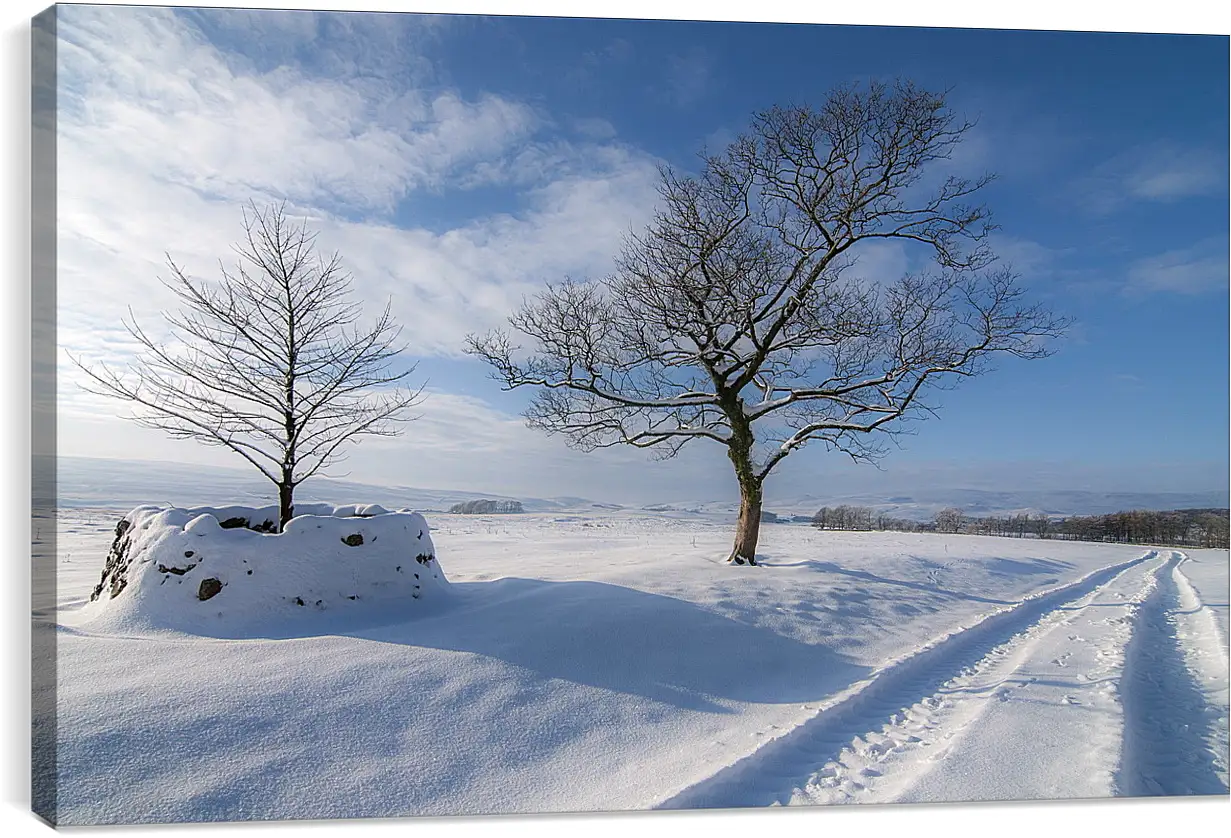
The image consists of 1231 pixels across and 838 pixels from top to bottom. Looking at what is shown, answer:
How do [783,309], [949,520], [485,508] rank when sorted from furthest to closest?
1. [783,309]
2. [485,508]
3. [949,520]

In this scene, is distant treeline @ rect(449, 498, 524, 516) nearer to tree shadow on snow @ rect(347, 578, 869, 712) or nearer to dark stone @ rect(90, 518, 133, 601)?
tree shadow on snow @ rect(347, 578, 869, 712)

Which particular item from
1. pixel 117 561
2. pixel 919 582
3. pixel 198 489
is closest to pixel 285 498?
pixel 198 489

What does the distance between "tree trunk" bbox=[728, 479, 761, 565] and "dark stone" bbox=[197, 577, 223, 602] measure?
5.04 metres

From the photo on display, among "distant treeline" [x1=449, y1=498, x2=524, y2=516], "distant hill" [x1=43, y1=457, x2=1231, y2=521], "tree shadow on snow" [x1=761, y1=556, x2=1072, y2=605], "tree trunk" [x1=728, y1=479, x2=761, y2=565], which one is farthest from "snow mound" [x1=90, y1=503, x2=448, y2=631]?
Answer: "tree shadow on snow" [x1=761, y1=556, x2=1072, y2=605]

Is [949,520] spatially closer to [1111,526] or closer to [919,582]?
[1111,526]

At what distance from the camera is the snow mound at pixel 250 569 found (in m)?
4.58

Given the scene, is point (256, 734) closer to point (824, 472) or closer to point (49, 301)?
point (49, 301)

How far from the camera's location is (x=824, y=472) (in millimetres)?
7629

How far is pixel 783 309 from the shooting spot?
24.1 ft

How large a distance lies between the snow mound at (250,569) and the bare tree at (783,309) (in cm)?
175

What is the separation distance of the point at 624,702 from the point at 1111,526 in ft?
14.8

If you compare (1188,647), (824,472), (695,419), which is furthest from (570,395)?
(1188,647)

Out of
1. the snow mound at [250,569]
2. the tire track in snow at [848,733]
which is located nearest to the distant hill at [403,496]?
the snow mound at [250,569]

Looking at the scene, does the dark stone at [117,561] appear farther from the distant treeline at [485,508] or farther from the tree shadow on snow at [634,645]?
the distant treeline at [485,508]
